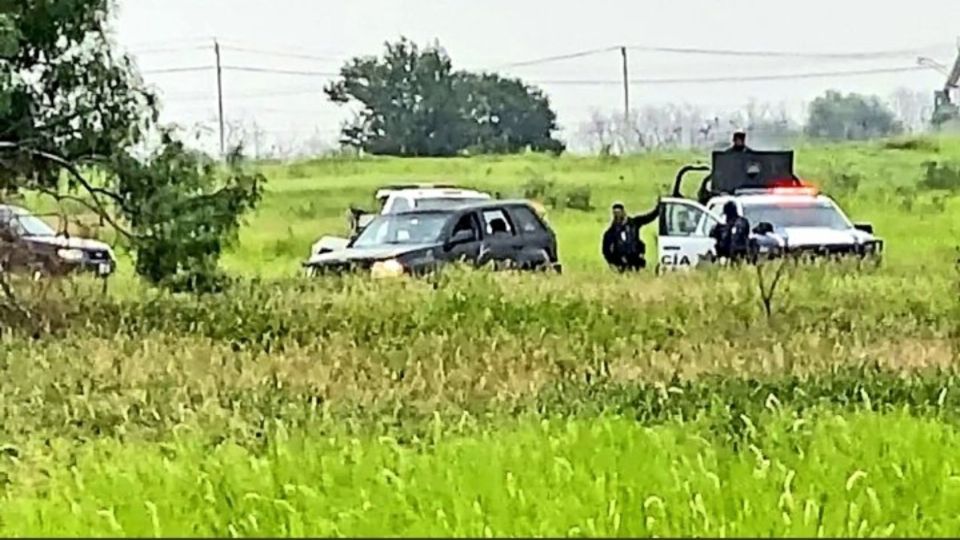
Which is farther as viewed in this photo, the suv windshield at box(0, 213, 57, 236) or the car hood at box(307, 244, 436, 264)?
the car hood at box(307, 244, 436, 264)

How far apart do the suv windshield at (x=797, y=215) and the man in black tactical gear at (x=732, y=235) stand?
540 mm

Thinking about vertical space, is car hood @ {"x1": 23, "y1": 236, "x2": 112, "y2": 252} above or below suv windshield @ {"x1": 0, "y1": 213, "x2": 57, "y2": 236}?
below

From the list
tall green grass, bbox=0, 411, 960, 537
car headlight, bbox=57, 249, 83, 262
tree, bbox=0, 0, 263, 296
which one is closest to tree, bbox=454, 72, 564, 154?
car headlight, bbox=57, 249, 83, 262

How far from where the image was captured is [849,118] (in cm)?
7050

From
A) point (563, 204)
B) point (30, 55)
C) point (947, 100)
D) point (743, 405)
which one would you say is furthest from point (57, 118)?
point (947, 100)

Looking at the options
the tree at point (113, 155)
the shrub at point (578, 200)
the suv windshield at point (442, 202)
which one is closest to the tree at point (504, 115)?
the shrub at point (578, 200)

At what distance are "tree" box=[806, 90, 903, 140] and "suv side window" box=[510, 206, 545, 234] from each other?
41.6m

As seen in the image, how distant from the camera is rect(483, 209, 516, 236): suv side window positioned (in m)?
25.6

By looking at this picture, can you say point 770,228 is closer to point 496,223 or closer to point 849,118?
point 496,223

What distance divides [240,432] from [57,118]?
8771 millimetres

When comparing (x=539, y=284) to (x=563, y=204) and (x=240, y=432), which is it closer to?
(x=240, y=432)

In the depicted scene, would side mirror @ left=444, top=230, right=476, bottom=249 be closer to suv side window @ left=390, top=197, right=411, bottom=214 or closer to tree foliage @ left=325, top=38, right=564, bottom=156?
suv side window @ left=390, top=197, right=411, bottom=214

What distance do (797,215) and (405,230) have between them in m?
5.37

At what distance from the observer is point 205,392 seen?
12844 millimetres
